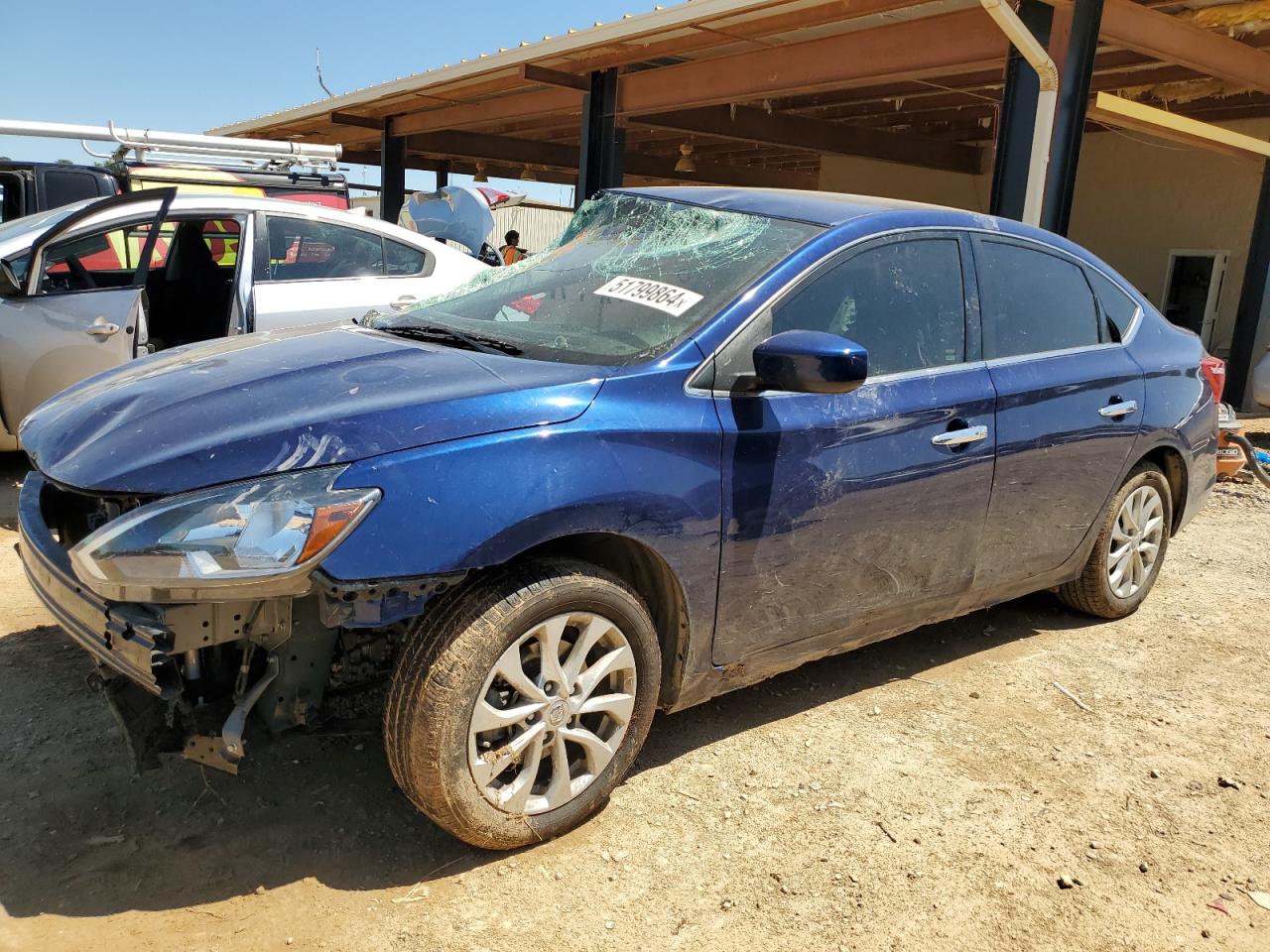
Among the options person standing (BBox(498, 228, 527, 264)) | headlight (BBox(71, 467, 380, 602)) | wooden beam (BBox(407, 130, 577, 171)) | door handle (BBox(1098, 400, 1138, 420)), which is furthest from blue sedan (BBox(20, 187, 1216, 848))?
wooden beam (BBox(407, 130, 577, 171))

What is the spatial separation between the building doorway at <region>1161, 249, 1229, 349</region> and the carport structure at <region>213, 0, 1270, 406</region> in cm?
61

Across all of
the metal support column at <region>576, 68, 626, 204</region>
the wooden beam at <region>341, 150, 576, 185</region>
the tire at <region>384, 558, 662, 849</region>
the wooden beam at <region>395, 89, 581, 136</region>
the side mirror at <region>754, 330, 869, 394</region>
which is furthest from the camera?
the wooden beam at <region>341, 150, 576, 185</region>

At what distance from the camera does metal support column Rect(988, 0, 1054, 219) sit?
7.68m

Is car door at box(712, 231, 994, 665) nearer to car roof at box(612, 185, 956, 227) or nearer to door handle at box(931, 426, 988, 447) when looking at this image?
door handle at box(931, 426, 988, 447)

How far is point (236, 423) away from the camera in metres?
2.41

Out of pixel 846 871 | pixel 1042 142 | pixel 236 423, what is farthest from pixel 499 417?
pixel 1042 142

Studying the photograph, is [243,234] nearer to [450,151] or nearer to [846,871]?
[846,871]

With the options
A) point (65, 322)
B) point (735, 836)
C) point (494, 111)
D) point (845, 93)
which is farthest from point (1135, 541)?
point (494, 111)

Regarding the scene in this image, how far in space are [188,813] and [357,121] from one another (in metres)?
15.1

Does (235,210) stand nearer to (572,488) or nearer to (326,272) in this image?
(326,272)

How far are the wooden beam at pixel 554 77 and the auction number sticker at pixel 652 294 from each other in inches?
340

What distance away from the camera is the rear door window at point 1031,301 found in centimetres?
363

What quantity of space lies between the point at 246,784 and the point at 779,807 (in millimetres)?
1532

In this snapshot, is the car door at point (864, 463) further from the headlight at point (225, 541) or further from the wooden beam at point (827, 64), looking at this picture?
the wooden beam at point (827, 64)
